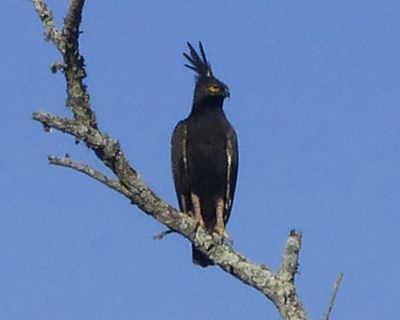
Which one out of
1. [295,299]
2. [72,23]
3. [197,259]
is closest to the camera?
[295,299]

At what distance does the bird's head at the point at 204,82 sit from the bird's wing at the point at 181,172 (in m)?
0.63

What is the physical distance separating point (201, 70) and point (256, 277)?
185 inches

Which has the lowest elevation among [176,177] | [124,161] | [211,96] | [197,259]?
[124,161]

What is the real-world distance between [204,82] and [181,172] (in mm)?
1115

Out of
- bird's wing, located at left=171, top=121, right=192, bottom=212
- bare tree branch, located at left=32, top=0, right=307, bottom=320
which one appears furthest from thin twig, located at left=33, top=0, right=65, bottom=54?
bird's wing, located at left=171, top=121, right=192, bottom=212

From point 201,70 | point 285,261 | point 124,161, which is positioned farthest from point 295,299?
point 201,70

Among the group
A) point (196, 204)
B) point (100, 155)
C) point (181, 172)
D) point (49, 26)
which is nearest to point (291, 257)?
point (100, 155)

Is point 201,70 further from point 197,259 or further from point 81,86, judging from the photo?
point 81,86

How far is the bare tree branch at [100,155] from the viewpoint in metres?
6.27

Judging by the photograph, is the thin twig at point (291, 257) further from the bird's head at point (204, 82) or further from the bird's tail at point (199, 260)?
the bird's head at point (204, 82)

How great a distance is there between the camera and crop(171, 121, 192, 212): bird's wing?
10.3 metres

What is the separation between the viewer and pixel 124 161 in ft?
22.0

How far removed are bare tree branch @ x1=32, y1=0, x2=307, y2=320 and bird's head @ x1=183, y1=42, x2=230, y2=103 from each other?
3.91m

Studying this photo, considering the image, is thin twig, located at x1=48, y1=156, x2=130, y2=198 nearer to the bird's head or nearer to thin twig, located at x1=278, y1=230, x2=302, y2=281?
thin twig, located at x1=278, y1=230, x2=302, y2=281
